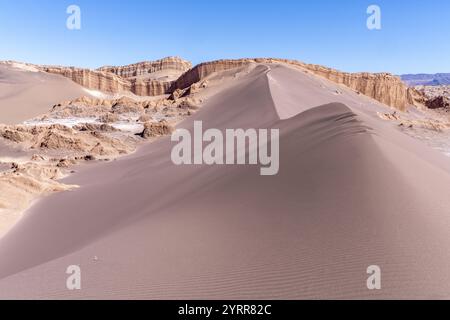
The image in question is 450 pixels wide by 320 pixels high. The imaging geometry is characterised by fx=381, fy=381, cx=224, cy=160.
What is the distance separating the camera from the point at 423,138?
11312 millimetres

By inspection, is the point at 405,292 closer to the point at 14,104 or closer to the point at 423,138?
the point at 423,138

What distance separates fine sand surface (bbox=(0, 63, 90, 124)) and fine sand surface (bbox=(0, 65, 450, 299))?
2365 cm

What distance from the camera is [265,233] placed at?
3.81 metres

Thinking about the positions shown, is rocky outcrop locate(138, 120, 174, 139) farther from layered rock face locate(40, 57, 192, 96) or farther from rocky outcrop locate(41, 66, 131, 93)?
rocky outcrop locate(41, 66, 131, 93)

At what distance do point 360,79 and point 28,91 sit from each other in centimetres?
2933

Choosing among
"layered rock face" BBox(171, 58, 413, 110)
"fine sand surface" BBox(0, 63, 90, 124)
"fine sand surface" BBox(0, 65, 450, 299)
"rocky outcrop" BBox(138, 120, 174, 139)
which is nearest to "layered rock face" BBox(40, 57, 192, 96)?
"fine sand surface" BBox(0, 63, 90, 124)

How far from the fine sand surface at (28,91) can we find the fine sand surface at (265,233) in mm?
23654

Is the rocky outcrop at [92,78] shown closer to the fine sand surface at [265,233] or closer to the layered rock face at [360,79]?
the layered rock face at [360,79]

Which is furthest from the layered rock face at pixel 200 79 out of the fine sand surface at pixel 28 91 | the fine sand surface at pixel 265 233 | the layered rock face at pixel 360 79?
the fine sand surface at pixel 265 233

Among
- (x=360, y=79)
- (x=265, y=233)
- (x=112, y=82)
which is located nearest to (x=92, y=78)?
(x=112, y=82)

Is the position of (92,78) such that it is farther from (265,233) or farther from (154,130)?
(265,233)

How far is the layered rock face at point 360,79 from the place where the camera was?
31.8 metres

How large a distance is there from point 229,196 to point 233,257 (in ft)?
5.67
